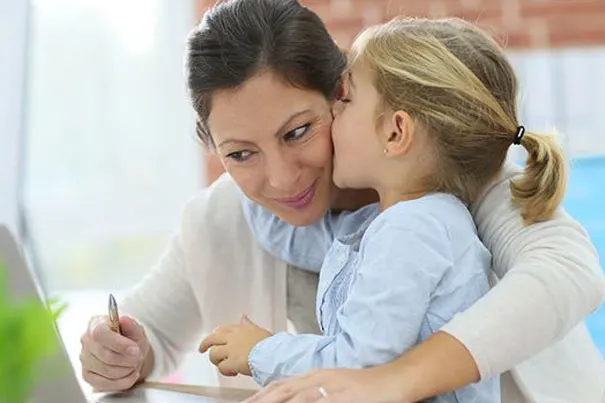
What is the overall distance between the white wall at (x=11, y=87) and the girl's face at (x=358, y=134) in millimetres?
1980

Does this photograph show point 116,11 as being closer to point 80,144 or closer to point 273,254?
point 80,144

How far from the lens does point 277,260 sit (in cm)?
165

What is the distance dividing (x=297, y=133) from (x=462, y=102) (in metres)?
0.26

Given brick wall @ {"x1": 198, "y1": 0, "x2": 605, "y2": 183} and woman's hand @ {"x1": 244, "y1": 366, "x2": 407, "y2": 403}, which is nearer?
woman's hand @ {"x1": 244, "y1": 366, "x2": 407, "y2": 403}

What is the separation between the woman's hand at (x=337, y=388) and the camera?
95 centimetres

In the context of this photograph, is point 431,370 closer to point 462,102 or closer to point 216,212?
point 462,102

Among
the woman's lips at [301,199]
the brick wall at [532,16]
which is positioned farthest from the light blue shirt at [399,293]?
the brick wall at [532,16]

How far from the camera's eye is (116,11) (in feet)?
10.3

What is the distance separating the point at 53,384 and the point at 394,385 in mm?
328

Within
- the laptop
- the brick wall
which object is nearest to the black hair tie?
the laptop

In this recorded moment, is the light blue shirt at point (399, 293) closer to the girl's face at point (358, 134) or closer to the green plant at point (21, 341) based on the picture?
the girl's face at point (358, 134)

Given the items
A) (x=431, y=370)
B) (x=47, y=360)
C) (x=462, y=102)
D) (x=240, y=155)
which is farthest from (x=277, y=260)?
(x=47, y=360)

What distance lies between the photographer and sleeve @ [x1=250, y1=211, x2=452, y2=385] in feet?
3.43

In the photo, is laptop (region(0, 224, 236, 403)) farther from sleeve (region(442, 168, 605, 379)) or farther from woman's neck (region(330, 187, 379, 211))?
woman's neck (region(330, 187, 379, 211))
